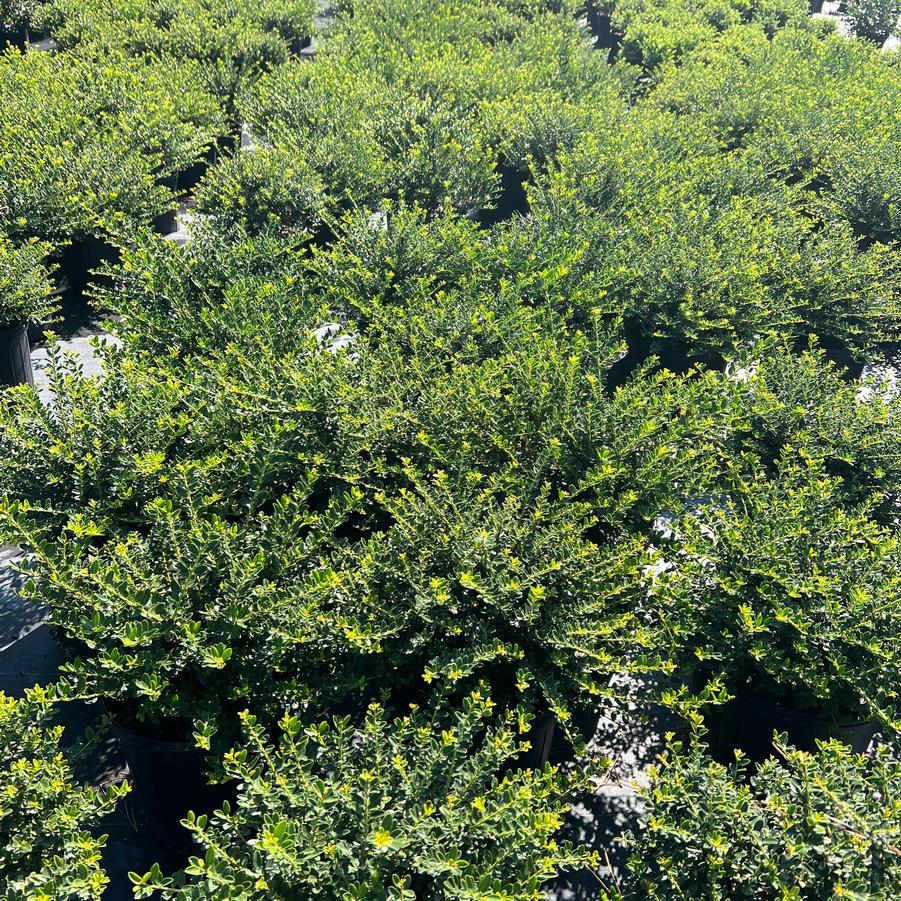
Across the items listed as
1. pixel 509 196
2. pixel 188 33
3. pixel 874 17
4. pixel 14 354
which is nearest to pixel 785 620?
pixel 14 354

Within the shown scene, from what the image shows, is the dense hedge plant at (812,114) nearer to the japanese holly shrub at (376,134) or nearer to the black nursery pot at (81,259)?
the japanese holly shrub at (376,134)

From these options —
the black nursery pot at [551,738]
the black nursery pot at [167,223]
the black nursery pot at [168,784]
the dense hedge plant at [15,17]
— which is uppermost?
the dense hedge plant at [15,17]

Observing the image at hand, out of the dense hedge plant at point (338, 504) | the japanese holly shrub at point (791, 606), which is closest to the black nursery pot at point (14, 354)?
the dense hedge plant at point (338, 504)

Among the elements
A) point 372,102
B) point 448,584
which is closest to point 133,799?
point 448,584

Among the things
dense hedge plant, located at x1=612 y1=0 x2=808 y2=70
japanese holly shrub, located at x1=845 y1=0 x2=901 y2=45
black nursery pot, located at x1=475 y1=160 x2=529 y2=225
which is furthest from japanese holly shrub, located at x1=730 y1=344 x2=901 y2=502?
japanese holly shrub, located at x1=845 y1=0 x2=901 y2=45

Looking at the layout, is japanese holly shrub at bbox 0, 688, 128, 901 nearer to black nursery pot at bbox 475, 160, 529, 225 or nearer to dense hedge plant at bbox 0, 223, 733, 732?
dense hedge plant at bbox 0, 223, 733, 732

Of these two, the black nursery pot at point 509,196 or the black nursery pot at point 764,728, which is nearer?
the black nursery pot at point 764,728

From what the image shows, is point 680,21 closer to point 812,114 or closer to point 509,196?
point 812,114

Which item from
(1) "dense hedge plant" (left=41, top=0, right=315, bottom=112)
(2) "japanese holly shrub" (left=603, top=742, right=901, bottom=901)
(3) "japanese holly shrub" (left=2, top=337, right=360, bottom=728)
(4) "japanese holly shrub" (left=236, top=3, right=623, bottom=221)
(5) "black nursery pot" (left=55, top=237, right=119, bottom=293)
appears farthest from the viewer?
(1) "dense hedge plant" (left=41, top=0, right=315, bottom=112)
